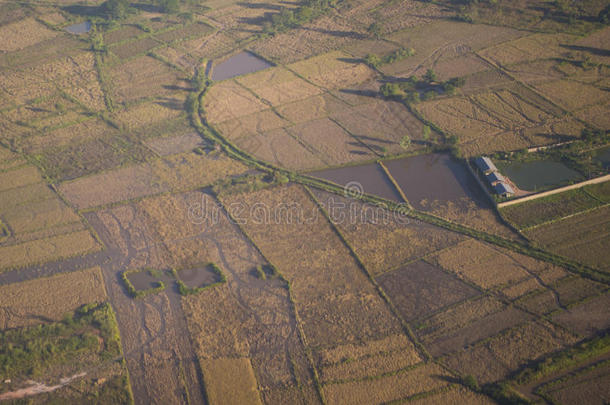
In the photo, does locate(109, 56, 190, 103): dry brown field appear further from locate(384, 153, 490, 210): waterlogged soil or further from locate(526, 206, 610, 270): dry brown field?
locate(526, 206, 610, 270): dry brown field

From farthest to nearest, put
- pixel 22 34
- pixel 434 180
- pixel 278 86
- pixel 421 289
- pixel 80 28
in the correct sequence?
pixel 80 28 → pixel 22 34 → pixel 278 86 → pixel 434 180 → pixel 421 289

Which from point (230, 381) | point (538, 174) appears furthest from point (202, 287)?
point (538, 174)

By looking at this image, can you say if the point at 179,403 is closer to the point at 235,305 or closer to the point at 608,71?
the point at 235,305

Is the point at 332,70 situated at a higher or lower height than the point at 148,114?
higher

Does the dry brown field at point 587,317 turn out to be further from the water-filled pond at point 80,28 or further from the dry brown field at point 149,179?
the water-filled pond at point 80,28

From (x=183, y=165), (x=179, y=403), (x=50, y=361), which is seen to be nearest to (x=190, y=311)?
(x=179, y=403)

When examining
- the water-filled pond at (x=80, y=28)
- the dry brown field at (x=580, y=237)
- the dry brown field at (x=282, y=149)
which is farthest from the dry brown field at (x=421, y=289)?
the water-filled pond at (x=80, y=28)

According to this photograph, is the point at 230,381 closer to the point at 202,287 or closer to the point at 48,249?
the point at 202,287
